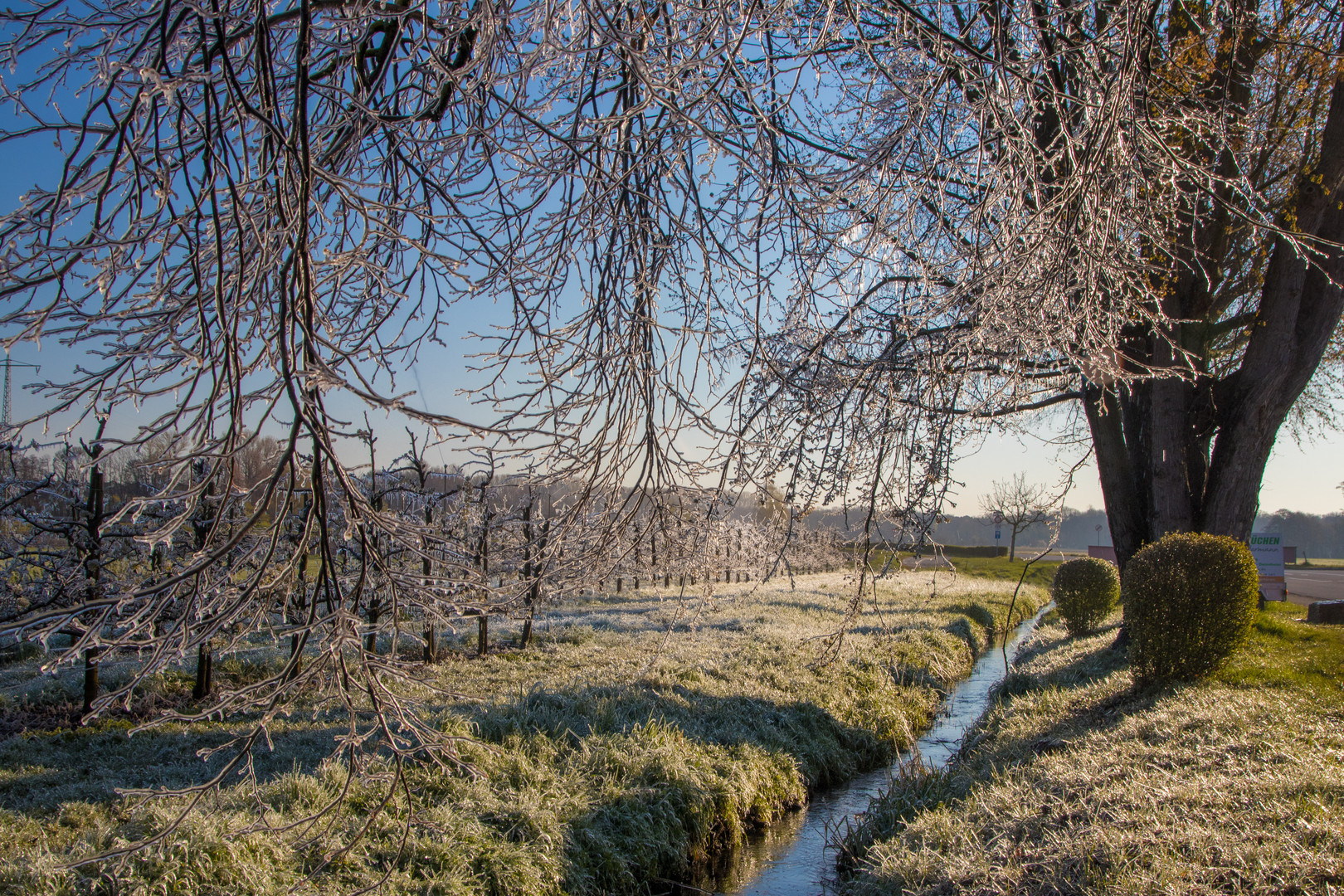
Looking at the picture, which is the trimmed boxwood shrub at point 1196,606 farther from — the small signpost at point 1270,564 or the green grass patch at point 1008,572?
the green grass patch at point 1008,572

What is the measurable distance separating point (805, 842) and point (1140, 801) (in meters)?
2.99

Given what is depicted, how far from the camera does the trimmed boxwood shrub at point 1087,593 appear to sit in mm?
13406

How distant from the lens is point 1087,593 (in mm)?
13461

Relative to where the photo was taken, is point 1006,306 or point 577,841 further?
point 577,841

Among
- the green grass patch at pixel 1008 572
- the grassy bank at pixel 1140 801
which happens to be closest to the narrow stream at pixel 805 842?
the grassy bank at pixel 1140 801

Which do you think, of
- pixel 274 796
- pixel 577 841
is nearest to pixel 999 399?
pixel 577 841

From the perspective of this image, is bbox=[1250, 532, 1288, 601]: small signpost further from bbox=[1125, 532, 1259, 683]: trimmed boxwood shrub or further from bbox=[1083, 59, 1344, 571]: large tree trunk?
bbox=[1125, 532, 1259, 683]: trimmed boxwood shrub

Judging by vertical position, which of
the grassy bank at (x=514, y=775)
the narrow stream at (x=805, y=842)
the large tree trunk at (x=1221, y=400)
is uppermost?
the large tree trunk at (x=1221, y=400)

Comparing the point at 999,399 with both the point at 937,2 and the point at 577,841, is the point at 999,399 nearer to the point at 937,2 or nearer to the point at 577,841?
the point at 937,2

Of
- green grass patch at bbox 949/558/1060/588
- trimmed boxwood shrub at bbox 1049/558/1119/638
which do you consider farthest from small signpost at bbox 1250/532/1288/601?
green grass patch at bbox 949/558/1060/588

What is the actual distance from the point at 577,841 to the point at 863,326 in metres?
4.30

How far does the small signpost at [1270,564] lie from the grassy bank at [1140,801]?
42.3 ft

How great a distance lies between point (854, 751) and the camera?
27.9 feet

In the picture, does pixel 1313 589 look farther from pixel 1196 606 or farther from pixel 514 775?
pixel 514 775
